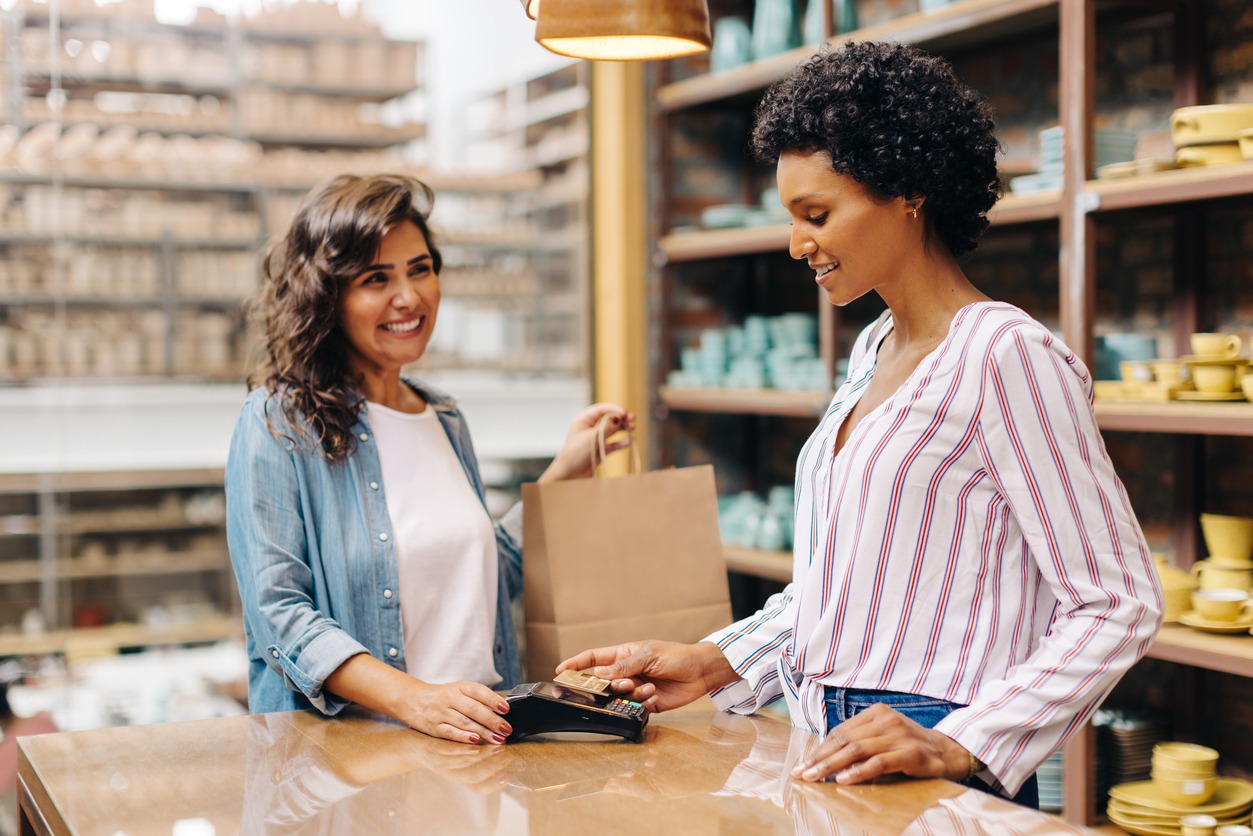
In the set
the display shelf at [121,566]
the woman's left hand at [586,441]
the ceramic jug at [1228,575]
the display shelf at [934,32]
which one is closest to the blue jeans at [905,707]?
the woman's left hand at [586,441]

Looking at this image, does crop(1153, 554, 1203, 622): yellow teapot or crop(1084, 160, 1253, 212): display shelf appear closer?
crop(1084, 160, 1253, 212): display shelf

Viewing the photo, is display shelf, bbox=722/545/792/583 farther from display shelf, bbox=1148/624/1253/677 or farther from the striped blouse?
the striped blouse

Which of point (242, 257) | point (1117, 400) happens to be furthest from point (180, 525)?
point (1117, 400)

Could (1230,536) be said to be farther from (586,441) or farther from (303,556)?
(303,556)

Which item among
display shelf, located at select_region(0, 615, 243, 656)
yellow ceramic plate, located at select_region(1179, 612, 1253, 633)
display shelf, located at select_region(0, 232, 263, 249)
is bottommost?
display shelf, located at select_region(0, 615, 243, 656)

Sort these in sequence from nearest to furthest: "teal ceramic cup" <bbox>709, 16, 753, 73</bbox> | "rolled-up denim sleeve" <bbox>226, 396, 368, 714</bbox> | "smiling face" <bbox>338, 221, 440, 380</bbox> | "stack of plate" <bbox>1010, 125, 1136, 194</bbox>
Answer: "rolled-up denim sleeve" <bbox>226, 396, 368, 714</bbox>, "smiling face" <bbox>338, 221, 440, 380</bbox>, "stack of plate" <bbox>1010, 125, 1136, 194</bbox>, "teal ceramic cup" <bbox>709, 16, 753, 73</bbox>

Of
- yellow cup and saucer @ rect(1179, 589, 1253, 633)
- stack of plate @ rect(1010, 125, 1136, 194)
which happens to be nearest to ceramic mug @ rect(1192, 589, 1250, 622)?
yellow cup and saucer @ rect(1179, 589, 1253, 633)

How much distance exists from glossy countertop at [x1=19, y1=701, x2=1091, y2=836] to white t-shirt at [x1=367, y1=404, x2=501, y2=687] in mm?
278

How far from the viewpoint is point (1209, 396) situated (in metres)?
2.40

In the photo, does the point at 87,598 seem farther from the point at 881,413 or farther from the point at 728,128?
the point at 881,413

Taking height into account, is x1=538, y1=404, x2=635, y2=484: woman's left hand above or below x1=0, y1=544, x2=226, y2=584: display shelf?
above

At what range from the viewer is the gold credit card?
1.51 meters

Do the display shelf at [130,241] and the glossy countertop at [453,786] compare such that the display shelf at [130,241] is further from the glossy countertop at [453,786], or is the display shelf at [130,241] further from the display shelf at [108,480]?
→ the glossy countertop at [453,786]

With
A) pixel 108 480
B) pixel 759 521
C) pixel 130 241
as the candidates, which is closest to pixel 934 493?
pixel 759 521
